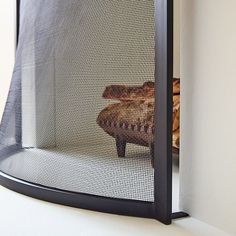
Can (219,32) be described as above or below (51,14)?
below

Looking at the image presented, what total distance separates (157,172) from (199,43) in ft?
1.64

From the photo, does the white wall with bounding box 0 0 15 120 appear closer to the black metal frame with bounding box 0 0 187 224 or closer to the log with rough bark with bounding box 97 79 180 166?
the log with rough bark with bounding box 97 79 180 166

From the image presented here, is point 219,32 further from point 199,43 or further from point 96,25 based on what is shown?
point 96,25

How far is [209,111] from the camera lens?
1207mm

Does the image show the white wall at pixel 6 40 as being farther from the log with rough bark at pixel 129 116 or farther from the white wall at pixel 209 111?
the white wall at pixel 209 111

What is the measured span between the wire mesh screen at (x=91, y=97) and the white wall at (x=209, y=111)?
0.46 ft

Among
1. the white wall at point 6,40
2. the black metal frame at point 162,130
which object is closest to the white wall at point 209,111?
the black metal frame at point 162,130

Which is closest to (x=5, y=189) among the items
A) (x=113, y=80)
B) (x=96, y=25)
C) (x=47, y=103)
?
(x=47, y=103)

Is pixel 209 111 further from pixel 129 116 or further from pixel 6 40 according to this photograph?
pixel 6 40

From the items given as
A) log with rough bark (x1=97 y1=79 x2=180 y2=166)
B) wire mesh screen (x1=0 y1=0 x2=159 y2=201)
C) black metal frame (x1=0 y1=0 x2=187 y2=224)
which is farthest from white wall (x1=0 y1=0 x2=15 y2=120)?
black metal frame (x1=0 y1=0 x2=187 y2=224)

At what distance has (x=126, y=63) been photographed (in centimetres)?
134

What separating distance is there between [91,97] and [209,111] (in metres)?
0.51

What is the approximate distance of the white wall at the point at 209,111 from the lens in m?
1.12

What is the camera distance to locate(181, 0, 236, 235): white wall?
1124 millimetres
